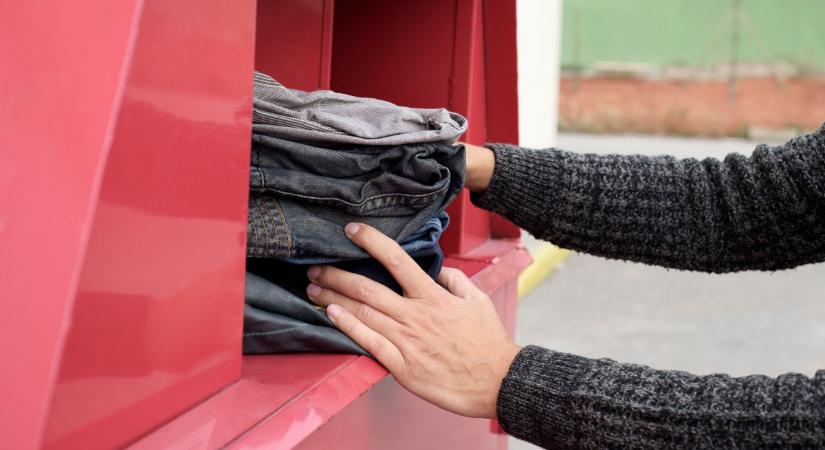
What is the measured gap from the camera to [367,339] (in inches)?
42.5

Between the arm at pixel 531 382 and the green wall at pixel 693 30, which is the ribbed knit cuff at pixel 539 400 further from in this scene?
the green wall at pixel 693 30

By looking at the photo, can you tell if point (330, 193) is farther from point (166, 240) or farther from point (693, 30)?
point (693, 30)

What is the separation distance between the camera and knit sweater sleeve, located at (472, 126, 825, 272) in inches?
56.0

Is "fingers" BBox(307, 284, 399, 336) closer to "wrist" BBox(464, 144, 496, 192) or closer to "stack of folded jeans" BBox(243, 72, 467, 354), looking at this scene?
"stack of folded jeans" BBox(243, 72, 467, 354)

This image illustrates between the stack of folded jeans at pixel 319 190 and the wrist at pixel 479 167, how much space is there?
0.88ft

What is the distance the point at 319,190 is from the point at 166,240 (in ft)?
1.00

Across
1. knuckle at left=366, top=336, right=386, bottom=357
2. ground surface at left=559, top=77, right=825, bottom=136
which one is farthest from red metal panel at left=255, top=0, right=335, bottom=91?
ground surface at left=559, top=77, right=825, bottom=136

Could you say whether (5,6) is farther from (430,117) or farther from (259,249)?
(430,117)

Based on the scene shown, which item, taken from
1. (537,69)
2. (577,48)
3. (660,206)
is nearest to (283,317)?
(660,206)

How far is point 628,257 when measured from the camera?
1505mm

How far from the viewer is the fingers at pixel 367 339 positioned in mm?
1077

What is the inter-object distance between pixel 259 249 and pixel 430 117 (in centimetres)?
29

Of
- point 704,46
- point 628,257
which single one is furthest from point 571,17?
point 628,257

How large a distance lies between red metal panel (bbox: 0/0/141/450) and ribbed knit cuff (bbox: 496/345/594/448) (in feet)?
2.06
